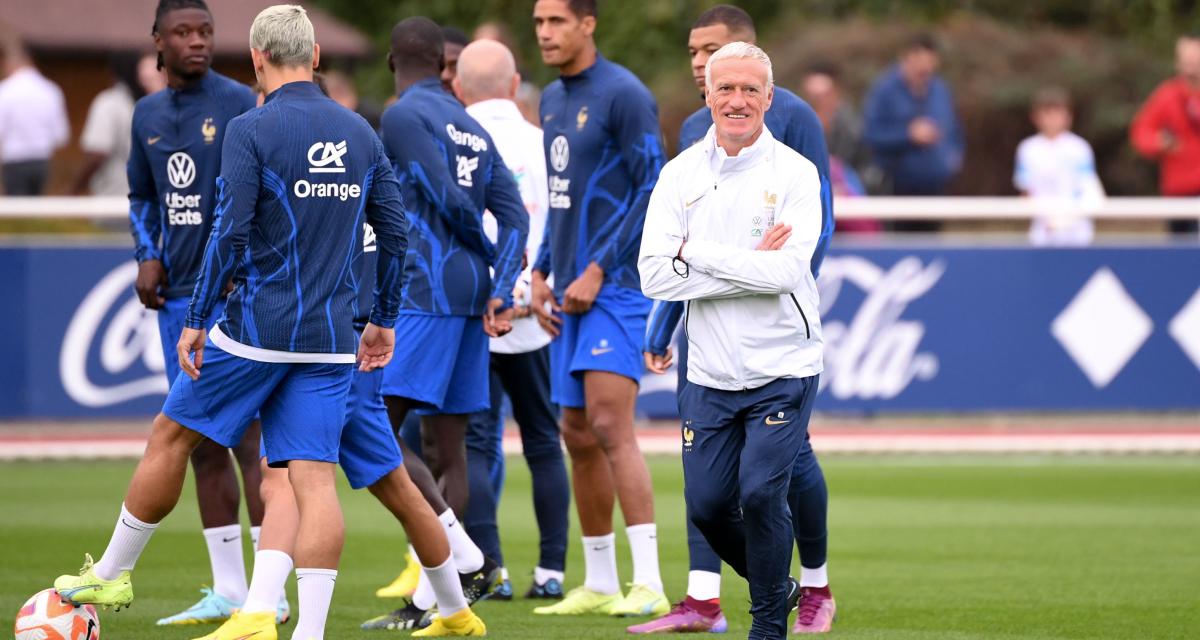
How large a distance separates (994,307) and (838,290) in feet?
4.14

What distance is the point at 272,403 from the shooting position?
7.08 metres

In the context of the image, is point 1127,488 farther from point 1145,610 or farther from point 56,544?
point 56,544

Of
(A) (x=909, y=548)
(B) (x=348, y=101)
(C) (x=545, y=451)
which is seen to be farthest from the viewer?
(B) (x=348, y=101)

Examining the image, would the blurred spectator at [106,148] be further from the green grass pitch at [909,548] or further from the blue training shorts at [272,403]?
the blue training shorts at [272,403]

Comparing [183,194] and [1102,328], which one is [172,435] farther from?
[1102,328]

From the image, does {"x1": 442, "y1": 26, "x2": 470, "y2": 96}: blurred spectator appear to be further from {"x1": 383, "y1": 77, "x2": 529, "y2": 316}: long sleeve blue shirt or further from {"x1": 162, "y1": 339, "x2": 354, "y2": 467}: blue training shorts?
{"x1": 162, "y1": 339, "x2": 354, "y2": 467}: blue training shorts

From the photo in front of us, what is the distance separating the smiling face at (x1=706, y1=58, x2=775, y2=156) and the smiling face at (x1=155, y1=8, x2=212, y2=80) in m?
2.52

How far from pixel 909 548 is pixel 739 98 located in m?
4.55

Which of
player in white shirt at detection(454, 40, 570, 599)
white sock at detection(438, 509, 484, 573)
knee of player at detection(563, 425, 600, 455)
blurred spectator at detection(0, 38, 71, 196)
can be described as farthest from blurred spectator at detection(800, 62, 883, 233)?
white sock at detection(438, 509, 484, 573)

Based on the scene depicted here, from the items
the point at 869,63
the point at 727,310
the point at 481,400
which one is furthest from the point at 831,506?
the point at 869,63

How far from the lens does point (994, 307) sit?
15.7 m

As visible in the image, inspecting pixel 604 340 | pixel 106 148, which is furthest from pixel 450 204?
pixel 106 148

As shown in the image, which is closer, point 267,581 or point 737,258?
point 737,258

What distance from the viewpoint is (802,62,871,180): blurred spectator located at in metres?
17.9
